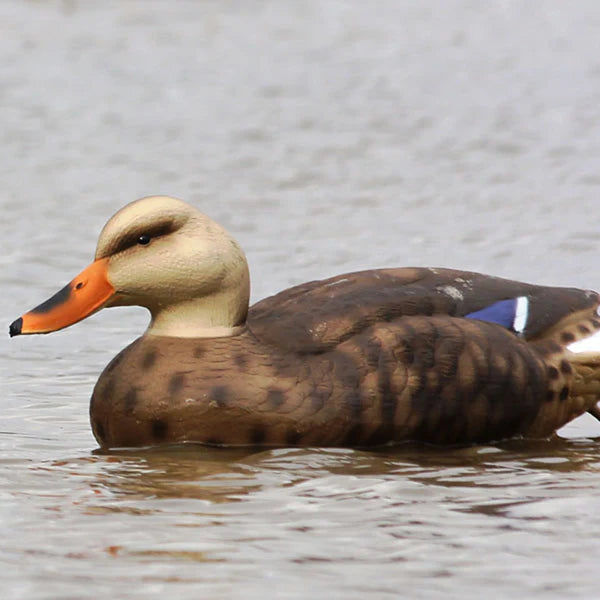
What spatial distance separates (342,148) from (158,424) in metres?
6.97

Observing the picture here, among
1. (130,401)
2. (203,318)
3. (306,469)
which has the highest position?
(203,318)

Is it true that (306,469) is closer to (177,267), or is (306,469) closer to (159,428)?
(159,428)

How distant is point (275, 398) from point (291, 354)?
0.21m

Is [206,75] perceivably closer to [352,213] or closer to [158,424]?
[352,213]

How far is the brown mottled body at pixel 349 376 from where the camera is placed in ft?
23.0

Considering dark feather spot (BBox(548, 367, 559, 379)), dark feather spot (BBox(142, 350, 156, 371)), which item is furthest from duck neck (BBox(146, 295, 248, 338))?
dark feather spot (BBox(548, 367, 559, 379))

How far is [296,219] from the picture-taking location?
12250 millimetres

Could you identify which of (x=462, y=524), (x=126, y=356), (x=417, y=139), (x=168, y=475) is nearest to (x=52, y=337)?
(x=126, y=356)

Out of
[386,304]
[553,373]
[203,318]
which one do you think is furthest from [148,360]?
[553,373]

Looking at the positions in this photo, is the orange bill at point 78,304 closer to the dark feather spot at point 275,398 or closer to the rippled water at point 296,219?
the rippled water at point 296,219

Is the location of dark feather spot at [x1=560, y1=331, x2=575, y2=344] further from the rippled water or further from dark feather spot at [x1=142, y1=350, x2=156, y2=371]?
dark feather spot at [x1=142, y1=350, x2=156, y2=371]

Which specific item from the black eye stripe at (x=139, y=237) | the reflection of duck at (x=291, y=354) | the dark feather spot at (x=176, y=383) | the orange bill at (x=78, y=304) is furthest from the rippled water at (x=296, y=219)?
the black eye stripe at (x=139, y=237)

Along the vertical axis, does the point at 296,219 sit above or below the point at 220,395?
above

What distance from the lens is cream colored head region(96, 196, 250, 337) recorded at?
7230mm
